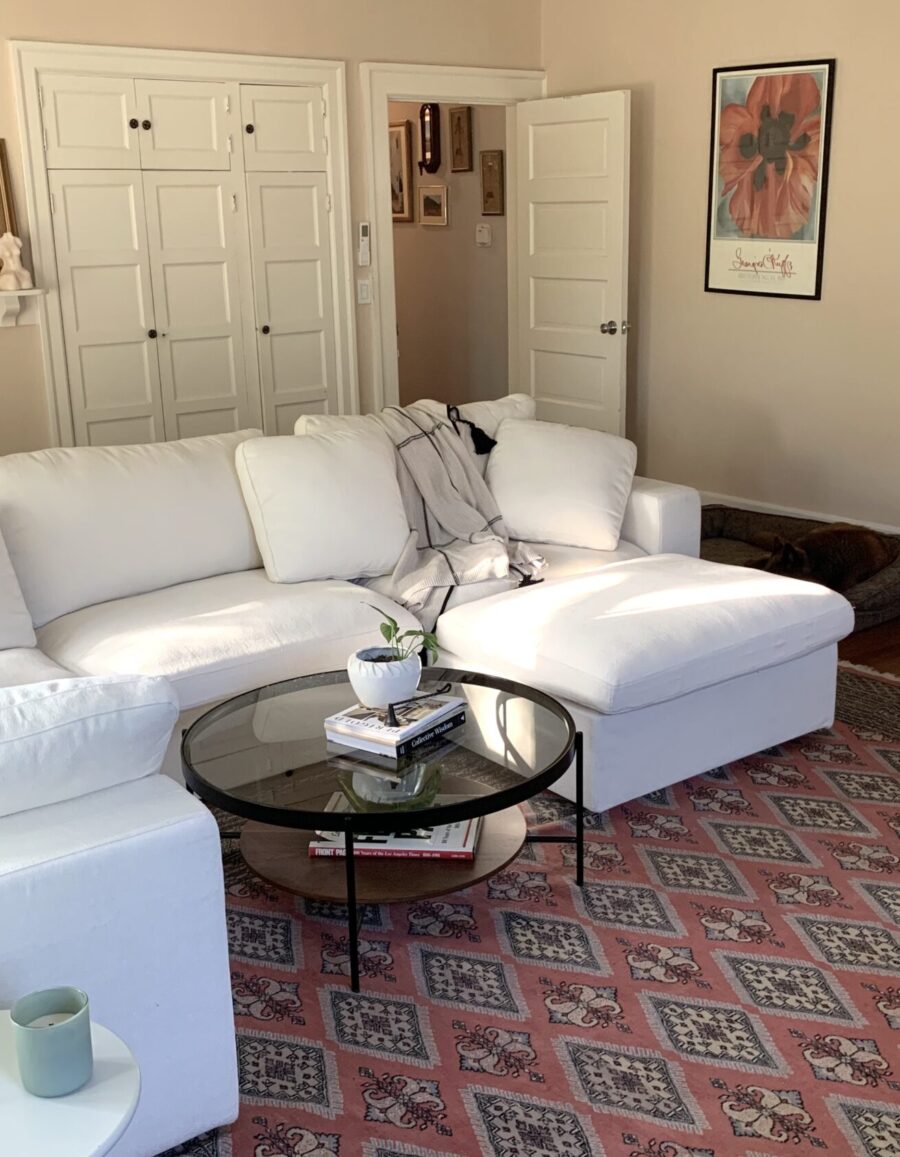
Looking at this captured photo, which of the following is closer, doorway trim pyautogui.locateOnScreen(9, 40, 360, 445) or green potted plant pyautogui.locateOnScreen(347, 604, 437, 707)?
green potted plant pyautogui.locateOnScreen(347, 604, 437, 707)

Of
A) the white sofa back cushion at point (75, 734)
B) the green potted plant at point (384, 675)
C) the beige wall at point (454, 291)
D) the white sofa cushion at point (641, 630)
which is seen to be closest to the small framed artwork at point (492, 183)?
the beige wall at point (454, 291)

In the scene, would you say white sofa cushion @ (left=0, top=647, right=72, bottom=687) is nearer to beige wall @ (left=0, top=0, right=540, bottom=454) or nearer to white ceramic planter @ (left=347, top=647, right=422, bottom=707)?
white ceramic planter @ (left=347, top=647, right=422, bottom=707)

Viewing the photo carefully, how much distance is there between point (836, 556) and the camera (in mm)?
4949

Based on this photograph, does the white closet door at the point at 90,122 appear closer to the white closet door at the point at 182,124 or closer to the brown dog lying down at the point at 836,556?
the white closet door at the point at 182,124

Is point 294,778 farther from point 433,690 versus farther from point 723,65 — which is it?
point 723,65

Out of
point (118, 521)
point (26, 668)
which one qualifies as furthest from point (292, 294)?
point (26, 668)

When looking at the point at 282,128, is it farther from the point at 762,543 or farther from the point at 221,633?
the point at 221,633

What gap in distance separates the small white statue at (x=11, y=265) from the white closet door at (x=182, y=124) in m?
0.72

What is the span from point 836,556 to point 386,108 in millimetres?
3014

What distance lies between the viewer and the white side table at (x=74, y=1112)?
1.28m

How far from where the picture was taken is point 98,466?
141 inches

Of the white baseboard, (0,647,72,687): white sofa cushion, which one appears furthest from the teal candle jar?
the white baseboard

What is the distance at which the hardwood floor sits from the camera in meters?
4.24

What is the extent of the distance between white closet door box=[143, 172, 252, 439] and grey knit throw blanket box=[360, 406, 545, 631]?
1.80 meters
